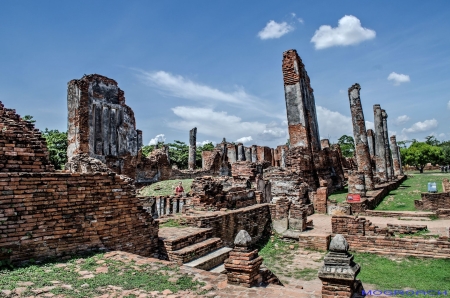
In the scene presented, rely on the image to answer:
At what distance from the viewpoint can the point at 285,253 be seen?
31.2ft

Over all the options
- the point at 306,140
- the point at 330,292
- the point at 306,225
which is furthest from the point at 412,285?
the point at 306,140

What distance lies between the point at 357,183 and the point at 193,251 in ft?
41.7

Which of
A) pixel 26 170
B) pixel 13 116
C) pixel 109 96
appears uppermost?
pixel 109 96

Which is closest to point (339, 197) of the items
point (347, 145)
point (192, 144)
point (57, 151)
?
point (57, 151)

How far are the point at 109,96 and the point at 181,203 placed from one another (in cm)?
1063

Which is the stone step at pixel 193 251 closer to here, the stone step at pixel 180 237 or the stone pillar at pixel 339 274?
the stone step at pixel 180 237

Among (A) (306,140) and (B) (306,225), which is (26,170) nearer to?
(B) (306,225)

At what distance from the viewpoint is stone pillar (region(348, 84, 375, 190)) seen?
69.5 ft

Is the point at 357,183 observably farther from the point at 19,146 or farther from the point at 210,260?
the point at 19,146

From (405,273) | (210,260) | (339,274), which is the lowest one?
(405,273)

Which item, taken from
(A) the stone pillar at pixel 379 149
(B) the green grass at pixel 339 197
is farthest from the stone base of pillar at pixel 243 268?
(A) the stone pillar at pixel 379 149

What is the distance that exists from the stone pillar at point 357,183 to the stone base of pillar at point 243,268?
519 inches

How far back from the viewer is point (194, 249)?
6.56 m

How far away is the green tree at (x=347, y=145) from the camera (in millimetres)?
64131
